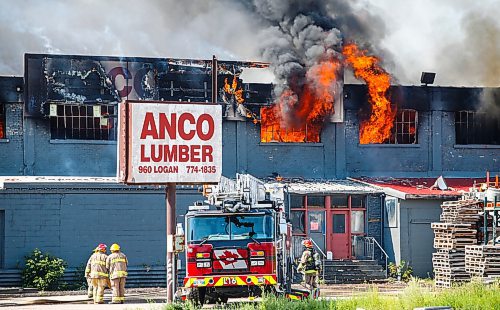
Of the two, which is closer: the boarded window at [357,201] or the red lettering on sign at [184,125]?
the red lettering on sign at [184,125]

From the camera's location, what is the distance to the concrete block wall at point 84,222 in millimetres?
32469

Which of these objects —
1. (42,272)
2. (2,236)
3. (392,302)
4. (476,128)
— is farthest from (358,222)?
(392,302)

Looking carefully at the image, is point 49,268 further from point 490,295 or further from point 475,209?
point 490,295

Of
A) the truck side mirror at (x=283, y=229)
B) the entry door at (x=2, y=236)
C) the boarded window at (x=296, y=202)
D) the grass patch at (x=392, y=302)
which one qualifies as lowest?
the grass patch at (x=392, y=302)

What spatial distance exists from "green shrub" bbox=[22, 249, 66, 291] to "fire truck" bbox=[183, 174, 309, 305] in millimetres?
10436

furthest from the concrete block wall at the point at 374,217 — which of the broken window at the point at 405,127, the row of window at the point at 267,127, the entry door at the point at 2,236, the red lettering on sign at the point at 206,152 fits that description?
the red lettering on sign at the point at 206,152

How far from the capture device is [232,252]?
22219mm

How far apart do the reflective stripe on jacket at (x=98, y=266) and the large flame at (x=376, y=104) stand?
15631 mm

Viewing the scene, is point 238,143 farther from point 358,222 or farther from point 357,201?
point 358,222

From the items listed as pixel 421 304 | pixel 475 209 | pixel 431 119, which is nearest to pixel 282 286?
pixel 421 304

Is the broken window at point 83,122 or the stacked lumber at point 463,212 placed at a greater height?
the broken window at point 83,122

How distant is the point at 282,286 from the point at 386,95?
17.2 metres

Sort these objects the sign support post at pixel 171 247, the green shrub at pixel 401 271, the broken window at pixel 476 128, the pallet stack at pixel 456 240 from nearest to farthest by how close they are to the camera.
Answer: the sign support post at pixel 171 247 < the pallet stack at pixel 456 240 < the green shrub at pixel 401 271 < the broken window at pixel 476 128

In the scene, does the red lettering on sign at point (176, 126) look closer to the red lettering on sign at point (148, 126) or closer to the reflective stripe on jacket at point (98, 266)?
the red lettering on sign at point (148, 126)
